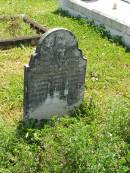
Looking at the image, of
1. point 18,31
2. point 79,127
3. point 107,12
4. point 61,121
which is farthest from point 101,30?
point 79,127

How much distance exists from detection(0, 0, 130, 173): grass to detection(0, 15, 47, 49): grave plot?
0.65 feet

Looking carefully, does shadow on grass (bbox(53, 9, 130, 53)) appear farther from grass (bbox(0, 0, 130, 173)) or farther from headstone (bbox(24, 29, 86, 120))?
headstone (bbox(24, 29, 86, 120))

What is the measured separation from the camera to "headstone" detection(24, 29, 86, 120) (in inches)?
244

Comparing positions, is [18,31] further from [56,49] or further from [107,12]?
[56,49]

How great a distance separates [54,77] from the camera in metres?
6.48

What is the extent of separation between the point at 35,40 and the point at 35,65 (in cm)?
340

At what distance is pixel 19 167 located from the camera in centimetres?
543

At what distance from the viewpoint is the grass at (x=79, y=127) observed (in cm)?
524

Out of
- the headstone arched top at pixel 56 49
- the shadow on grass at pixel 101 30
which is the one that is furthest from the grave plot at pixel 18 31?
the headstone arched top at pixel 56 49

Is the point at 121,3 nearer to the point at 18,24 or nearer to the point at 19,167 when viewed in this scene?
the point at 18,24

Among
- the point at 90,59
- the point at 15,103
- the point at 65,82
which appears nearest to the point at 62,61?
the point at 65,82

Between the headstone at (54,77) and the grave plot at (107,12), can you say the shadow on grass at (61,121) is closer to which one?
the headstone at (54,77)

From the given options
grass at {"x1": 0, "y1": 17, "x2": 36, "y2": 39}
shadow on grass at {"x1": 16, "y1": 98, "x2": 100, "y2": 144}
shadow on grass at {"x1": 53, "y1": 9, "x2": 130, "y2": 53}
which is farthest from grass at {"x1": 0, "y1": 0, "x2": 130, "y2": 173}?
grass at {"x1": 0, "y1": 17, "x2": 36, "y2": 39}

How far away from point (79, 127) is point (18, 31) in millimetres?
4450
